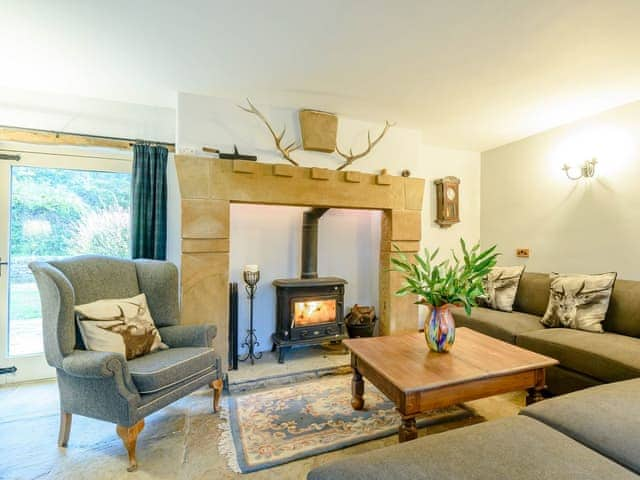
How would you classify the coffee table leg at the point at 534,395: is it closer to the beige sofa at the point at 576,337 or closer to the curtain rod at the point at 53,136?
the beige sofa at the point at 576,337

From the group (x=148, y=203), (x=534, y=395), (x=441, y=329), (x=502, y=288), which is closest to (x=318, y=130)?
(x=148, y=203)

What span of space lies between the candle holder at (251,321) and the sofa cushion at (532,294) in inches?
110

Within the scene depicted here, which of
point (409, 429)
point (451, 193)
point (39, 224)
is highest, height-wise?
point (451, 193)

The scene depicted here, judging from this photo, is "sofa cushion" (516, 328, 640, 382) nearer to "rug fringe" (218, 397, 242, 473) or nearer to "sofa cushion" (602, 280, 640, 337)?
"sofa cushion" (602, 280, 640, 337)

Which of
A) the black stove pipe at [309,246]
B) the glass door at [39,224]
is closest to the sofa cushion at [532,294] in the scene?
the black stove pipe at [309,246]

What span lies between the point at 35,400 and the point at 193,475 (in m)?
1.71

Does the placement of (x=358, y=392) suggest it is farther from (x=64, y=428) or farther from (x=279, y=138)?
(x=279, y=138)

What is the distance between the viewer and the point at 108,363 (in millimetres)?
1596

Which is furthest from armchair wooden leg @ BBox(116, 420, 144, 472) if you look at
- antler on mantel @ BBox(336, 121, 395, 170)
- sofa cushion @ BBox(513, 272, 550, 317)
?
sofa cushion @ BBox(513, 272, 550, 317)

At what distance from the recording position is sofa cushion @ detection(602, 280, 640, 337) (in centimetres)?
241

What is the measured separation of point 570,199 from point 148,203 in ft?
14.0

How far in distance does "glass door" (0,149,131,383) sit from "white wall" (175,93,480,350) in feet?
2.17

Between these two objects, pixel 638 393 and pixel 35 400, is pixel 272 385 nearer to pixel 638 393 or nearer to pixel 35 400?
pixel 35 400

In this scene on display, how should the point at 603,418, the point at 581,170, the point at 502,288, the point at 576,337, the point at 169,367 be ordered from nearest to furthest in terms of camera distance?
the point at 603,418 < the point at 169,367 < the point at 576,337 < the point at 581,170 < the point at 502,288
